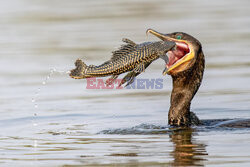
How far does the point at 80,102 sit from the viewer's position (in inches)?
539

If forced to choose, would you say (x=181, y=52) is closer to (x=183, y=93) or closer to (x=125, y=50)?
(x=183, y=93)

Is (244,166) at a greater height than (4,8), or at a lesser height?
lesser

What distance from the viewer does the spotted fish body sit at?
1056cm

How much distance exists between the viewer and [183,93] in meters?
11.5

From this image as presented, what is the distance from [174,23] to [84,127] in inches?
388

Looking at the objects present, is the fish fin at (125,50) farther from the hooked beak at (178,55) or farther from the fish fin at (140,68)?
the hooked beak at (178,55)

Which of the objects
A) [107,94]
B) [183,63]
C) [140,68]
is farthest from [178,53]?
[107,94]

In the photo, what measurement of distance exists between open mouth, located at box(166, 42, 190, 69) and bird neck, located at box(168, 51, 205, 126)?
20 centimetres

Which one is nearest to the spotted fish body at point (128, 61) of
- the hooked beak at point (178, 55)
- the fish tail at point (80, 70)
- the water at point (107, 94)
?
the fish tail at point (80, 70)

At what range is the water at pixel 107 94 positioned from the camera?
9742 mm

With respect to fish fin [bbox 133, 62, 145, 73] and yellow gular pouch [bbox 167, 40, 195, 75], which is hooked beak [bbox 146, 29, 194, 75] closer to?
yellow gular pouch [bbox 167, 40, 195, 75]

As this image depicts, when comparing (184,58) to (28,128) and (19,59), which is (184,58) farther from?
(19,59)

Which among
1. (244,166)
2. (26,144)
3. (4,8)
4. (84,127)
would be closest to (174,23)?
(4,8)

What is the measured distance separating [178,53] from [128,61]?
0.95 meters
